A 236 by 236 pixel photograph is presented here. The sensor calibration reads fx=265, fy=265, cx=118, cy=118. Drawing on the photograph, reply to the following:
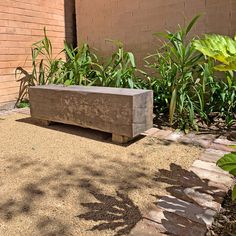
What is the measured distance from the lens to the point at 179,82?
3.15 m

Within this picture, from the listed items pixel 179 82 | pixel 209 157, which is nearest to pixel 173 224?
pixel 209 157

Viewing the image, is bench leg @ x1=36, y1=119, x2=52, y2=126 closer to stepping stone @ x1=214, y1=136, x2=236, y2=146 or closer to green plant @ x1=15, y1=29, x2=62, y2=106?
green plant @ x1=15, y1=29, x2=62, y2=106

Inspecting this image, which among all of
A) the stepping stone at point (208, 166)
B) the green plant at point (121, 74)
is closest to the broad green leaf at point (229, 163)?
the stepping stone at point (208, 166)

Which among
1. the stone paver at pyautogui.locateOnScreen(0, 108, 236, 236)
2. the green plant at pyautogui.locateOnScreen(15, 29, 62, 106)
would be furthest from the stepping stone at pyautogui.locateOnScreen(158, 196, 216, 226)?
the green plant at pyautogui.locateOnScreen(15, 29, 62, 106)

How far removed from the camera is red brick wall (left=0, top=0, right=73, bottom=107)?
4121 millimetres

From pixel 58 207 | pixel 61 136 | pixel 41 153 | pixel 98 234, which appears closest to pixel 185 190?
pixel 98 234

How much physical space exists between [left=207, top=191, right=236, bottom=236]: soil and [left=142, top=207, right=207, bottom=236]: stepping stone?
6cm

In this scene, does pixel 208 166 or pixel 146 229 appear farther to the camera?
pixel 208 166

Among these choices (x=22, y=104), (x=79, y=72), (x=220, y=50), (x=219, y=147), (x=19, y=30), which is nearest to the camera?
(x=220, y=50)

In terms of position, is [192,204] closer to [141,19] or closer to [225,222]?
[225,222]

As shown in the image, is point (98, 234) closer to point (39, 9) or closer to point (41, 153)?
point (41, 153)

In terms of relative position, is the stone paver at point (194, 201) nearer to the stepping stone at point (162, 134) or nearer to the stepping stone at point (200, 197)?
the stepping stone at point (200, 197)

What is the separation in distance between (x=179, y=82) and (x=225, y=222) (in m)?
1.94

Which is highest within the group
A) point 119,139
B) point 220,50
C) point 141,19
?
point 141,19
